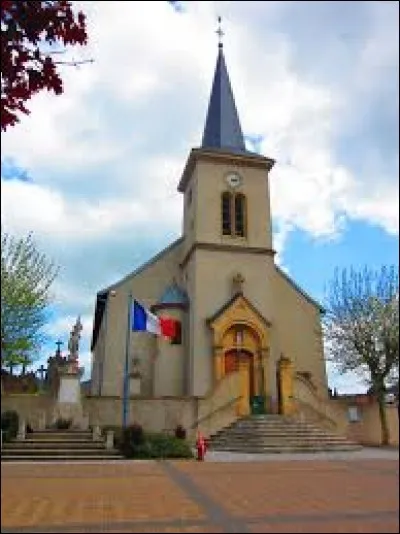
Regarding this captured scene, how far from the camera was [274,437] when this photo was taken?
22141 millimetres

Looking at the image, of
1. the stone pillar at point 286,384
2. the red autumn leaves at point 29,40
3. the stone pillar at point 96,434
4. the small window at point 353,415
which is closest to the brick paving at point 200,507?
the red autumn leaves at point 29,40

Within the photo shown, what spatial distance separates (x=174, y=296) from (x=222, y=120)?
43.1 feet

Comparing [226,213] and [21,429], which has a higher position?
[226,213]

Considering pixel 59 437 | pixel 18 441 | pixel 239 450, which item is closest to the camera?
pixel 18 441

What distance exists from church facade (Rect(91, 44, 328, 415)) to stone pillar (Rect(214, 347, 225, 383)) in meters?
0.06

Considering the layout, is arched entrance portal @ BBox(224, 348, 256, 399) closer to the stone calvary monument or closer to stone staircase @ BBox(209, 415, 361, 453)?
stone staircase @ BBox(209, 415, 361, 453)

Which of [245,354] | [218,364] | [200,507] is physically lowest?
[200,507]

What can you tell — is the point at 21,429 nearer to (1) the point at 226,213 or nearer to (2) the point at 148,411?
(2) the point at 148,411

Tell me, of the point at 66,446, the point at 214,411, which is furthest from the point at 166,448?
the point at 214,411

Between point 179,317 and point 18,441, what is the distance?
15033 millimetres

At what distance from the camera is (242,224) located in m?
32.4

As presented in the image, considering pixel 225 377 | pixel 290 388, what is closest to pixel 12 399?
pixel 225 377

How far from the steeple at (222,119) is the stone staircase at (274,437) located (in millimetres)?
17020

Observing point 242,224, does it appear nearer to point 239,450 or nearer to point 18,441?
point 239,450
